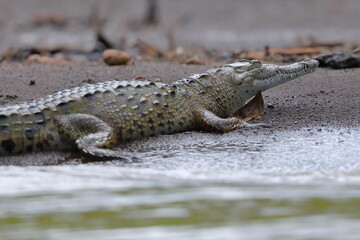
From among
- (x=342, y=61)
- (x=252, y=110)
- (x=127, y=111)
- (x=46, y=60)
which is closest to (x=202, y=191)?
(x=127, y=111)

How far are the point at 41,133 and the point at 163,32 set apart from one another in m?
9.62

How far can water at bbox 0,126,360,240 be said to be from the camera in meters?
3.88

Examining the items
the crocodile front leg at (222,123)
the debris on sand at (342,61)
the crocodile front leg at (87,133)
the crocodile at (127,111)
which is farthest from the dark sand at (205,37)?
the crocodile front leg at (87,133)

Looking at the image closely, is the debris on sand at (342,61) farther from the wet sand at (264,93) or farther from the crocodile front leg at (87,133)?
the crocodile front leg at (87,133)

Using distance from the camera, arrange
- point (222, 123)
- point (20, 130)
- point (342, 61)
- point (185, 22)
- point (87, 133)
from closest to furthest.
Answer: point (20, 130)
point (87, 133)
point (222, 123)
point (342, 61)
point (185, 22)

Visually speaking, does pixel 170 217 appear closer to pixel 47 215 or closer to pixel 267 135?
pixel 47 215

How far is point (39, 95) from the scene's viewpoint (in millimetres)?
7441

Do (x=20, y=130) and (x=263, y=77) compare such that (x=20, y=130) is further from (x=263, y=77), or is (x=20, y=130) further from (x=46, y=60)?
(x=46, y=60)

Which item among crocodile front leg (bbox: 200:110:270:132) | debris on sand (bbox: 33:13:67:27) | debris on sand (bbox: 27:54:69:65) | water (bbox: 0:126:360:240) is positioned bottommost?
water (bbox: 0:126:360:240)

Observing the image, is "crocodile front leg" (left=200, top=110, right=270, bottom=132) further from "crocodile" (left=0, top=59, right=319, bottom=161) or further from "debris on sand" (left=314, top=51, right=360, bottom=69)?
"debris on sand" (left=314, top=51, right=360, bottom=69)

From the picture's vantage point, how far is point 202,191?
4637 mm

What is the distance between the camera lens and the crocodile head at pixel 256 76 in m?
6.86

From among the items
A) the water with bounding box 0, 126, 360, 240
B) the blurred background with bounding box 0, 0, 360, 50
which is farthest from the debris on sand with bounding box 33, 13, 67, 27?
the water with bounding box 0, 126, 360, 240

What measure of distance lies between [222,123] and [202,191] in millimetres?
1741
